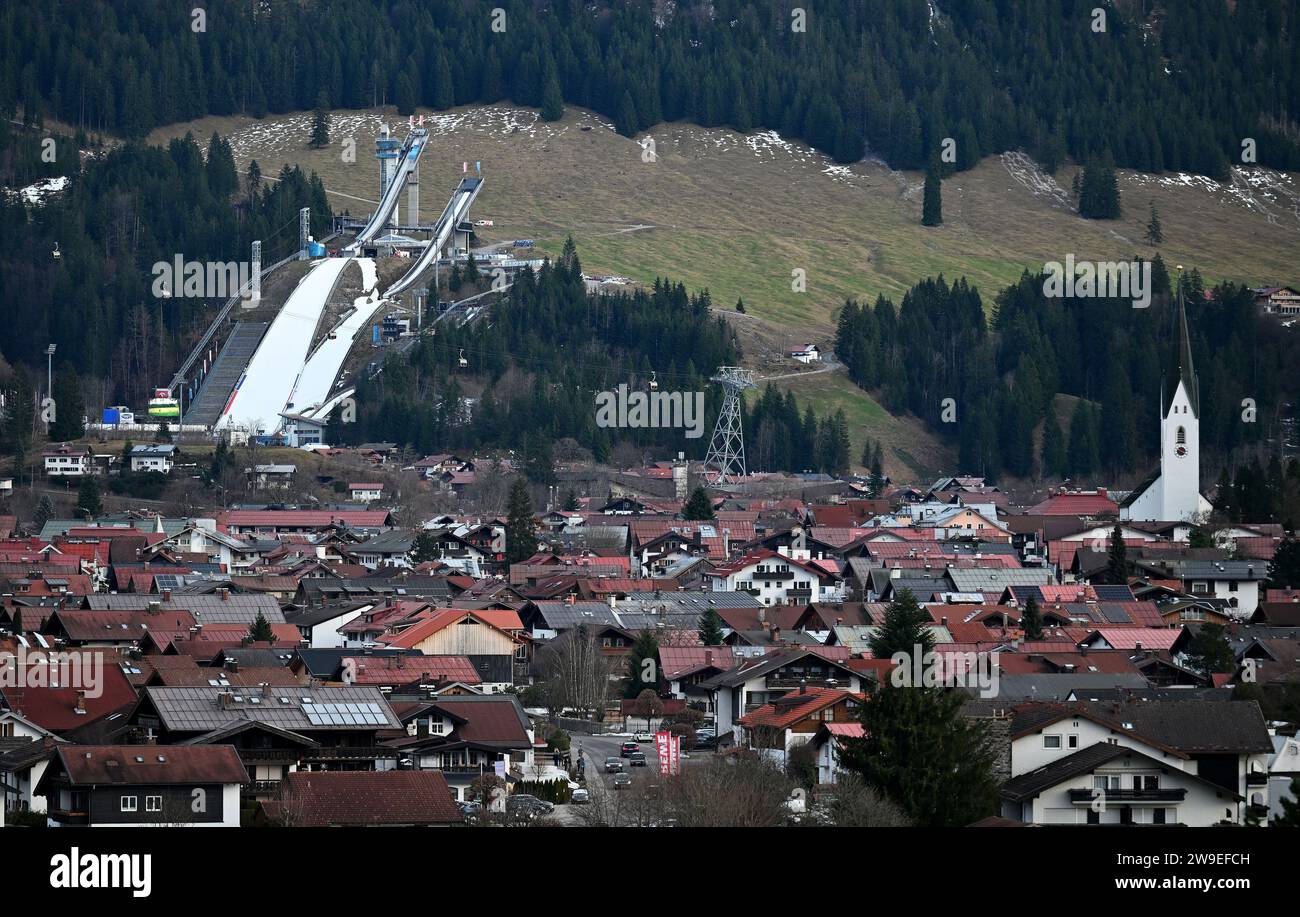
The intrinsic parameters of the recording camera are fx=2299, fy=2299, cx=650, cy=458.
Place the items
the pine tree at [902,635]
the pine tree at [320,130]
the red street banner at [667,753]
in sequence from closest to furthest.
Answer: the red street banner at [667,753], the pine tree at [902,635], the pine tree at [320,130]

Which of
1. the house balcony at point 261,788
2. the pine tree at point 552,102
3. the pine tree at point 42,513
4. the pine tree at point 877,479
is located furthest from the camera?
the pine tree at point 552,102

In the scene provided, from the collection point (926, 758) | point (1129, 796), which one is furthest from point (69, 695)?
point (1129, 796)

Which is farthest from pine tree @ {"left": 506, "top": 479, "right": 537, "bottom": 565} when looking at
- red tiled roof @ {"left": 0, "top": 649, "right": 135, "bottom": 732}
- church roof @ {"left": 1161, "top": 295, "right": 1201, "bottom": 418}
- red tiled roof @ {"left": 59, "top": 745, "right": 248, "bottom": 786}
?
red tiled roof @ {"left": 59, "top": 745, "right": 248, "bottom": 786}

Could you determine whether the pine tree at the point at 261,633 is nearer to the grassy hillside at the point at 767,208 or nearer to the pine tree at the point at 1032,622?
the pine tree at the point at 1032,622

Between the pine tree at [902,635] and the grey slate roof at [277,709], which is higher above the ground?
the grey slate roof at [277,709]

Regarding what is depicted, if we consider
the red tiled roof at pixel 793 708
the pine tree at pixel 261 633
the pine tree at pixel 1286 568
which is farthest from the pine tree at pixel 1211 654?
the pine tree at pixel 261 633
